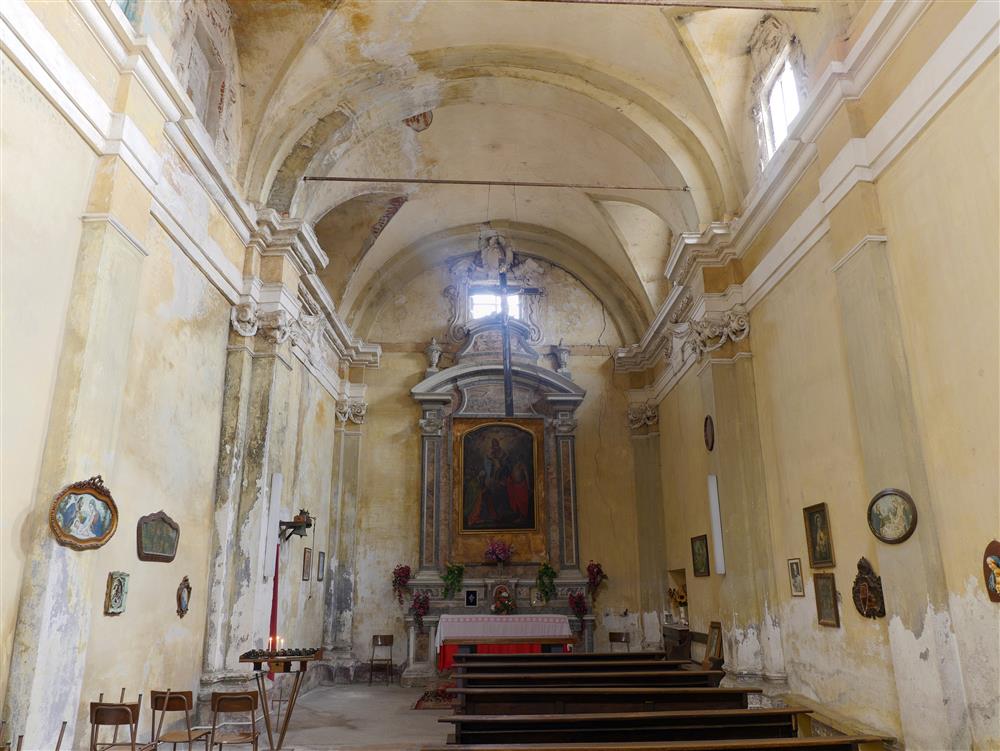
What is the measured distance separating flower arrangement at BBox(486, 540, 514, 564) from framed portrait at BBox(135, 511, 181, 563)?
649 centimetres

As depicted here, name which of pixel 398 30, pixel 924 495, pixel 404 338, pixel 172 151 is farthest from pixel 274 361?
pixel 924 495

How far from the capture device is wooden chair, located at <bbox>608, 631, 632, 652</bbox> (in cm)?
1218

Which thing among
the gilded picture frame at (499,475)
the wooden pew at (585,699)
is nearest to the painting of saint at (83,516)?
the wooden pew at (585,699)

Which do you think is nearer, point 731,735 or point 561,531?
point 731,735

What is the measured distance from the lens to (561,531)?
12.7m

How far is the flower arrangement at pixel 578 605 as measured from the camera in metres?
12.1

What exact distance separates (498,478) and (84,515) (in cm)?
873

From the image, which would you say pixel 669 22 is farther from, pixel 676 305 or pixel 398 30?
pixel 676 305

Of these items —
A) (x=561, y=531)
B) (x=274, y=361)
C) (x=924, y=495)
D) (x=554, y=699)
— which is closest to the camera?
(x=924, y=495)

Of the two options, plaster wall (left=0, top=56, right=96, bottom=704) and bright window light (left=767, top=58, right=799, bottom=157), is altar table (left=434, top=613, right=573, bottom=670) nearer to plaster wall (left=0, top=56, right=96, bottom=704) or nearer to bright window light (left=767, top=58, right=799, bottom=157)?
plaster wall (left=0, top=56, right=96, bottom=704)

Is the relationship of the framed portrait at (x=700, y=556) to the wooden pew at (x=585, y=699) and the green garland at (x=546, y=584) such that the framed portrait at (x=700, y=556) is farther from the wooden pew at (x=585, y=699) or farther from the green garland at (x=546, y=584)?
the wooden pew at (x=585, y=699)

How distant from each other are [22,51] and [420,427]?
926 centimetres

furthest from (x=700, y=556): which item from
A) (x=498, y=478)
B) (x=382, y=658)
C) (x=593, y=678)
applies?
(x=382, y=658)

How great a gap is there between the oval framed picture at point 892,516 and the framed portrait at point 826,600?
1.33m
